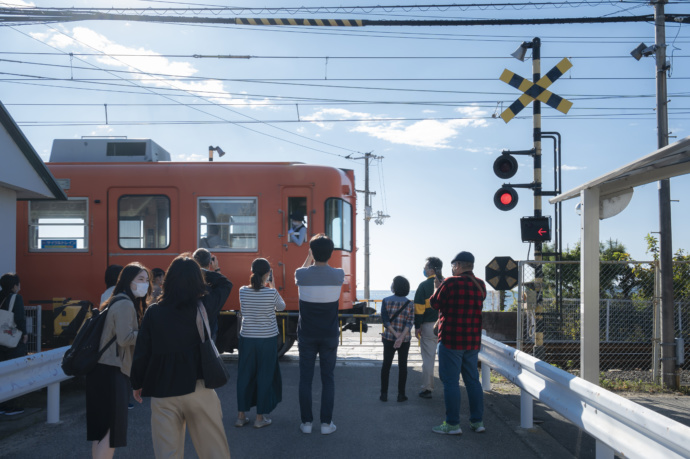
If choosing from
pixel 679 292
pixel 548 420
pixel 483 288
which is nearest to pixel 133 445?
pixel 483 288

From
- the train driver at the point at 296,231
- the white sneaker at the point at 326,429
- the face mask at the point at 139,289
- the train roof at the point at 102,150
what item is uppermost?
the train roof at the point at 102,150

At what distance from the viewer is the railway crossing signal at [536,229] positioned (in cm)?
1045

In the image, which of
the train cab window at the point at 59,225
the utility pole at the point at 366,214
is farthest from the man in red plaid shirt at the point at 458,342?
the utility pole at the point at 366,214

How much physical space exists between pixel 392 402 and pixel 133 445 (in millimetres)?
3281

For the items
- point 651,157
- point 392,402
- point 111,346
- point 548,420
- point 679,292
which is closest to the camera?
point 111,346

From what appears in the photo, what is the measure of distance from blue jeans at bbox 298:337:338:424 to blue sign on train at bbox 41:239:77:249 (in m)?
6.47

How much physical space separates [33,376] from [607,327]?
417 inches

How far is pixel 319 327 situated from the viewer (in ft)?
21.4

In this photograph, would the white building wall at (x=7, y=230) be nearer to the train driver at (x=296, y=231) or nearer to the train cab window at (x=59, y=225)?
the train cab window at (x=59, y=225)

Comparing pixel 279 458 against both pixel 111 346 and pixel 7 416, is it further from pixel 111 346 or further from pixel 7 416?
pixel 7 416

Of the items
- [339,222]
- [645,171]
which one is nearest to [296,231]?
[339,222]

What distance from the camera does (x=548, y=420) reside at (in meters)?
7.28

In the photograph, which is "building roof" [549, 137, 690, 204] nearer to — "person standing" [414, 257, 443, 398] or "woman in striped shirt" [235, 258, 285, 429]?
"person standing" [414, 257, 443, 398]

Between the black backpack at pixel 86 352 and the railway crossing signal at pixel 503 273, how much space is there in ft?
22.4
